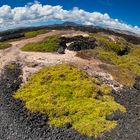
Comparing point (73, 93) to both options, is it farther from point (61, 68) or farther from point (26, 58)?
point (26, 58)

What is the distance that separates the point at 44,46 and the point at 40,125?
28.0 metres

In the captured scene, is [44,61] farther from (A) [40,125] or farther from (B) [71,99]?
(A) [40,125]

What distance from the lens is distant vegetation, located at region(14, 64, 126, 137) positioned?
36.8m

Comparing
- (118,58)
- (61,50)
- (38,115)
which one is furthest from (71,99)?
(118,58)

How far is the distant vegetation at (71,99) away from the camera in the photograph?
121 ft

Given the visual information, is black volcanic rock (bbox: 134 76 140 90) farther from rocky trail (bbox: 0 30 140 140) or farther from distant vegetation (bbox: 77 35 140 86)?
rocky trail (bbox: 0 30 140 140)

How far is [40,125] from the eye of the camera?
119ft

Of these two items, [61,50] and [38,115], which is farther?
[61,50]

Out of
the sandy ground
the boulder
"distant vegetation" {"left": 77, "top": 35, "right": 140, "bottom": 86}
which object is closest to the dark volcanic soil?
the sandy ground

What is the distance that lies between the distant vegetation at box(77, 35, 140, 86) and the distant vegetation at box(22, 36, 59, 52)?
547 cm

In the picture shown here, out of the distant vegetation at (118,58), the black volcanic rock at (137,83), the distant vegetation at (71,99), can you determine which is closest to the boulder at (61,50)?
the distant vegetation at (118,58)

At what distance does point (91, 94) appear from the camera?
42844mm

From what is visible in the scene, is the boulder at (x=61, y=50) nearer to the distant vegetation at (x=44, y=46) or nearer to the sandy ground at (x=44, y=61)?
the sandy ground at (x=44, y=61)

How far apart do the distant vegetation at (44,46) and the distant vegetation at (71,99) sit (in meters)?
12.5
